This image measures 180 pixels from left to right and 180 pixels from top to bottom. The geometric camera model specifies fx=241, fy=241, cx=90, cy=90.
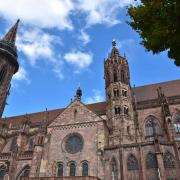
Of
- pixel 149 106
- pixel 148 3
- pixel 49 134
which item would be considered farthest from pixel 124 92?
pixel 148 3

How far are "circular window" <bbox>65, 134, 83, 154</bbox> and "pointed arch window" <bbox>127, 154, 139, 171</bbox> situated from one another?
5542 mm

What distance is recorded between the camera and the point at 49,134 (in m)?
28.4

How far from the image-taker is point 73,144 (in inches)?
1060

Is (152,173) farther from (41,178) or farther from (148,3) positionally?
(148,3)

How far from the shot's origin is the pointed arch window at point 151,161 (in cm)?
2264

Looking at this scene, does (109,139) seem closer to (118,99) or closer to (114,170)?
(114,170)

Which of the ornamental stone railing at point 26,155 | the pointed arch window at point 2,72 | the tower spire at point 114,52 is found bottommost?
the ornamental stone railing at point 26,155

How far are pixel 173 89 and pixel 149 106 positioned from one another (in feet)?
18.2

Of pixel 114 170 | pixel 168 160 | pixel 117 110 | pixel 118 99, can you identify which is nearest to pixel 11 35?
pixel 118 99

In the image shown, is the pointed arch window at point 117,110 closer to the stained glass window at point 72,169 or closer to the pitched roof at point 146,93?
the pitched roof at point 146,93

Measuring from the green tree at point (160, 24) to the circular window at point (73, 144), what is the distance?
20229 millimetres

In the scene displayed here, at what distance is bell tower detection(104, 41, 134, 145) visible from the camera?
27578 mm

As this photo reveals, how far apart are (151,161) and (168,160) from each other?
61.5 inches

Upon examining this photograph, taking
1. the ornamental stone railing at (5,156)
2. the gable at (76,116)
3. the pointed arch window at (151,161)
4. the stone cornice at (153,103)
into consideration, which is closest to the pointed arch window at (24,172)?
the ornamental stone railing at (5,156)
